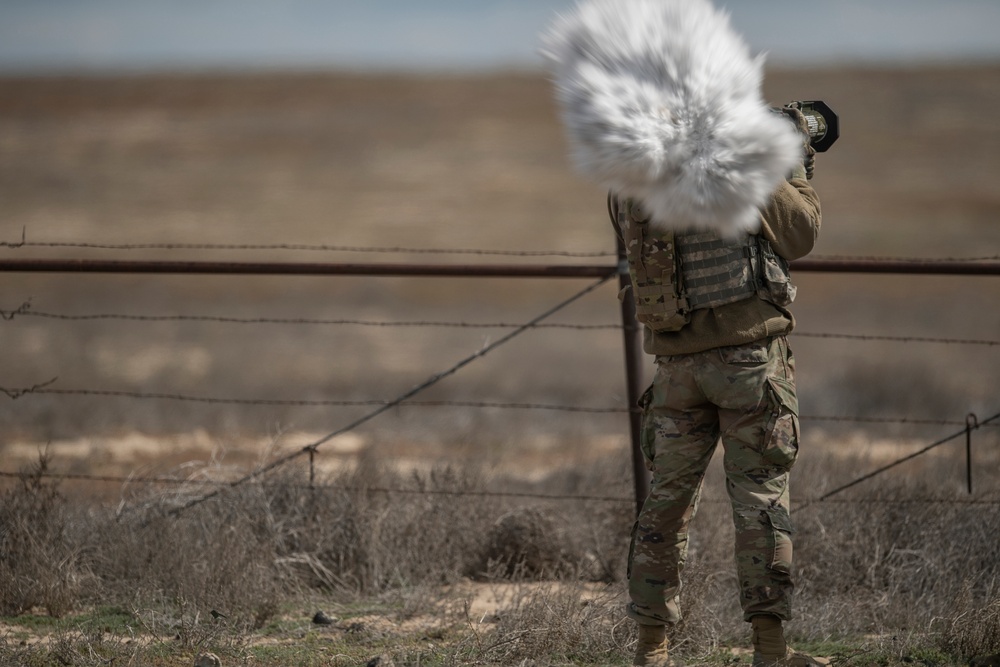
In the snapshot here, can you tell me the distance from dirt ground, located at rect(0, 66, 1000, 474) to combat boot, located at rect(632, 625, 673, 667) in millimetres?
1638

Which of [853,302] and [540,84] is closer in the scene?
[853,302]

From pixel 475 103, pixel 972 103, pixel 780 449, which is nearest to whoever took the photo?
pixel 780 449

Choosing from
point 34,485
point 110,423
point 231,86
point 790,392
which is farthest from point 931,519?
point 231,86

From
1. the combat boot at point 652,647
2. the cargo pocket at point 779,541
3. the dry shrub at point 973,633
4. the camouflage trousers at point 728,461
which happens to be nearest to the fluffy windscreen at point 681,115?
the camouflage trousers at point 728,461

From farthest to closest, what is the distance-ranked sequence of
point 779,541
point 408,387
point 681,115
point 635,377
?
point 408,387, point 635,377, point 779,541, point 681,115

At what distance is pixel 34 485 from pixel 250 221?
24.9m

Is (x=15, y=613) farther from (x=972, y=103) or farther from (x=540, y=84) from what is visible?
(x=540, y=84)

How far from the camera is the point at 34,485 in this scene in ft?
15.0

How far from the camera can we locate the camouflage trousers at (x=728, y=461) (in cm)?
310

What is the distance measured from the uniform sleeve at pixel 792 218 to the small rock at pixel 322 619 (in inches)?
87.0

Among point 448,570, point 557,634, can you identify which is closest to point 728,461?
point 557,634

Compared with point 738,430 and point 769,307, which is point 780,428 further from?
point 769,307

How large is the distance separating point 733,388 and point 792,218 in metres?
0.54

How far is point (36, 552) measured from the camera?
4.20 metres
